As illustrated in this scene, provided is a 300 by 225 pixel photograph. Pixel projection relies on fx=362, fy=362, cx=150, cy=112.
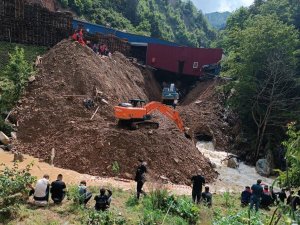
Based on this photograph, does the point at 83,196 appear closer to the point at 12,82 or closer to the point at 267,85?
the point at 12,82

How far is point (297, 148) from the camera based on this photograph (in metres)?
4.39

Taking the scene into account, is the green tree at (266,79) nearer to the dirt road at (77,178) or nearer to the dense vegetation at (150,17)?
the dirt road at (77,178)

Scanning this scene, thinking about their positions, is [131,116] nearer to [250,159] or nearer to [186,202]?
[186,202]

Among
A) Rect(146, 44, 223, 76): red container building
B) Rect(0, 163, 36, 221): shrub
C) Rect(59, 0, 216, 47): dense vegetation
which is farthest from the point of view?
Rect(59, 0, 216, 47): dense vegetation

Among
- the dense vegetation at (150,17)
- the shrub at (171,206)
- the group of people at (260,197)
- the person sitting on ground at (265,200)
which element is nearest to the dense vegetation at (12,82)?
the shrub at (171,206)

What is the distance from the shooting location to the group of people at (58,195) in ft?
33.1

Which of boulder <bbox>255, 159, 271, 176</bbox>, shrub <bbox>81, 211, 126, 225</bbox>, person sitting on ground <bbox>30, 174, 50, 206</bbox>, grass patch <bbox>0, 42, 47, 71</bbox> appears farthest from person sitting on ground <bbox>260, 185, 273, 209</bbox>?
grass patch <bbox>0, 42, 47, 71</bbox>

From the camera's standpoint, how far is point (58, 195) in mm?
10656

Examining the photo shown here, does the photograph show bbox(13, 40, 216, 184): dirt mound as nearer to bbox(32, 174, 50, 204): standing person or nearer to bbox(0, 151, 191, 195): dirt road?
bbox(0, 151, 191, 195): dirt road

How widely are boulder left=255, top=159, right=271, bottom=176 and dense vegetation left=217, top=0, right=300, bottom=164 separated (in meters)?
1.69

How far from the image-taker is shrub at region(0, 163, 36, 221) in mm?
8977

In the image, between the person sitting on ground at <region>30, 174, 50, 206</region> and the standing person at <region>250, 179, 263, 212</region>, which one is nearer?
the person sitting on ground at <region>30, 174, 50, 206</region>

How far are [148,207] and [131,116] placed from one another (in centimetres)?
678

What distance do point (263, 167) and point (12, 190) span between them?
1648 centimetres
